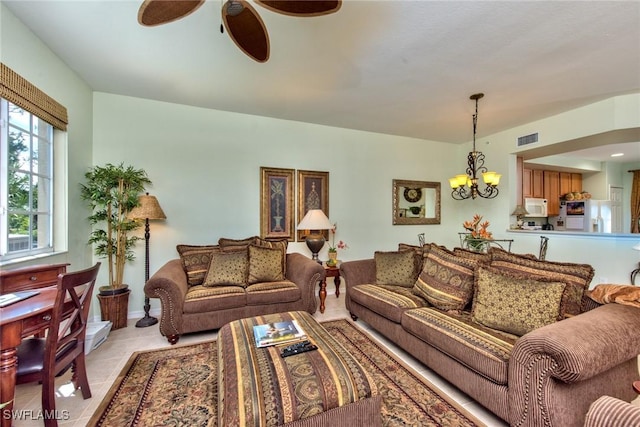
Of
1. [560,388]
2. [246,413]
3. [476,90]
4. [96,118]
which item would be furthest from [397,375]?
[96,118]

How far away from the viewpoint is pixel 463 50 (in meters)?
2.25

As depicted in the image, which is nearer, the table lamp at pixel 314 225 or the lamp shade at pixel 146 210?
the lamp shade at pixel 146 210

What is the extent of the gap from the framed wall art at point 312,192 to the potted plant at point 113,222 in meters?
2.01

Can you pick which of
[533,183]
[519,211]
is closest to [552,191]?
[533,183]

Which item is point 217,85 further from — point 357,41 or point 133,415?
point 133,415

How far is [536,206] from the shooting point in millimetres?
5707

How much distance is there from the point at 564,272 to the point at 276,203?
3104 millimetres

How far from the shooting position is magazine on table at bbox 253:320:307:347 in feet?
5.51

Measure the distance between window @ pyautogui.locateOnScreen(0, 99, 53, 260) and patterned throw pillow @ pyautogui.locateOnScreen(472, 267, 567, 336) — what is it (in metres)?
3.47

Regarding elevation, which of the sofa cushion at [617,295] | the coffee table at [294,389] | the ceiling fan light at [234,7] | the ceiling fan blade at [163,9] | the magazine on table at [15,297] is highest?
the ceiling fan light at [234,7]

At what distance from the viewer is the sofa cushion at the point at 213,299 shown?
253 cm

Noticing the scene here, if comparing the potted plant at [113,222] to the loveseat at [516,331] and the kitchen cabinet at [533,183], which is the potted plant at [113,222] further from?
the kitchen cabinet at [533,183]

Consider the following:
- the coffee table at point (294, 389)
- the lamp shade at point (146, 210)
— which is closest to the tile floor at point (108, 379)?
the coffee table at point (294, 389)

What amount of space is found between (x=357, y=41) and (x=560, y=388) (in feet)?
8.27
